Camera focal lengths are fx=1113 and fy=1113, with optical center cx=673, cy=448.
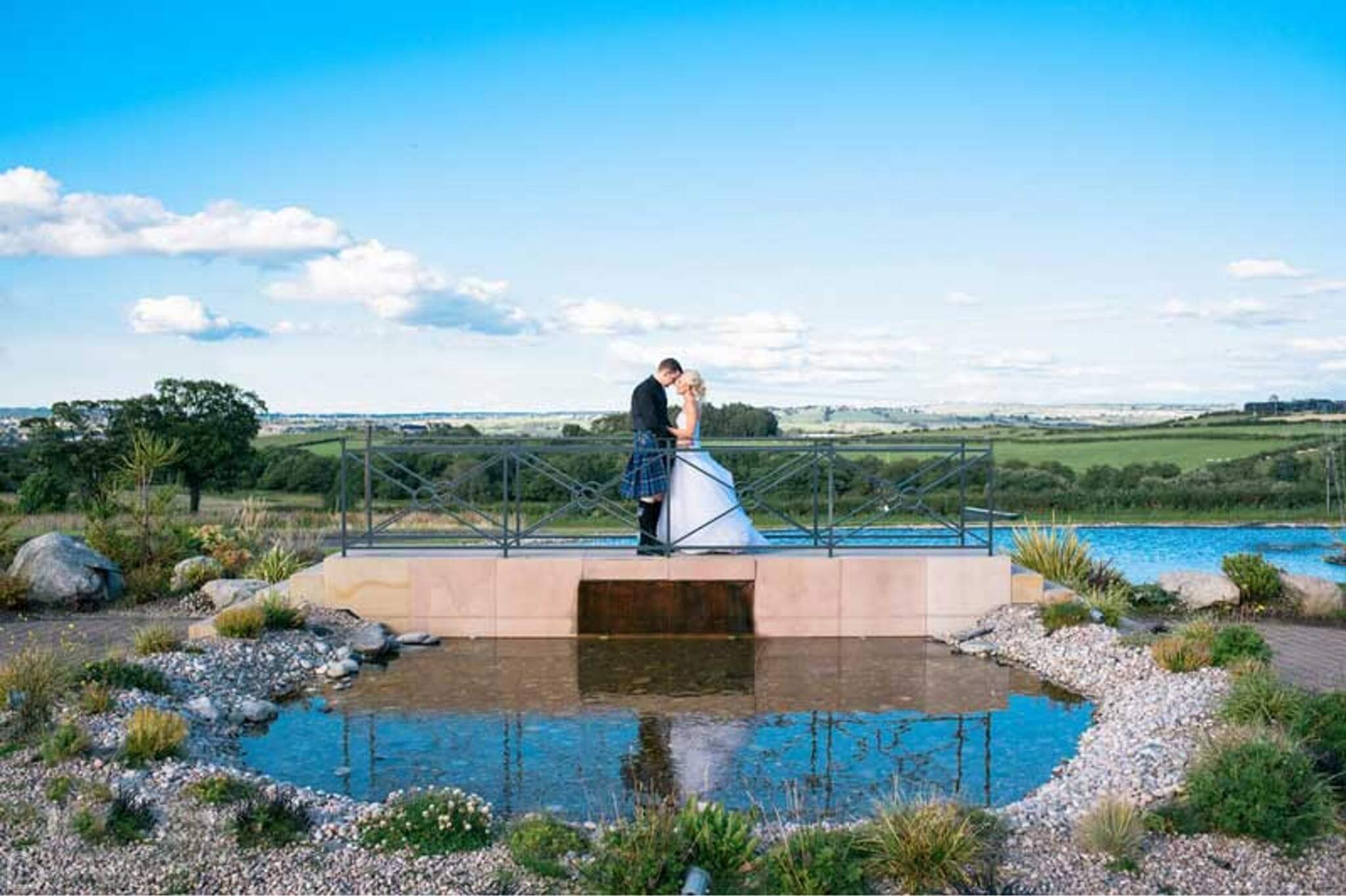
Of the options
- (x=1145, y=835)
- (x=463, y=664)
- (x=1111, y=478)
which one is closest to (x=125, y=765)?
(x=463, y=664)

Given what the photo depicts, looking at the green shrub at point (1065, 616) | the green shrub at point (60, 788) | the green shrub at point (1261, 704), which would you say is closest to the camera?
the green shrub at point (60, 788)

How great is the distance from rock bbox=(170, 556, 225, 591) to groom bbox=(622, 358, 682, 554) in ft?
17.2

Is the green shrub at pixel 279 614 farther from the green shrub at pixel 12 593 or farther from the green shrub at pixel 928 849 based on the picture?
the green shrub at pixel 928 849

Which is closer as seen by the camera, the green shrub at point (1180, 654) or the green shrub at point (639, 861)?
the green shrub at point (639, 861)

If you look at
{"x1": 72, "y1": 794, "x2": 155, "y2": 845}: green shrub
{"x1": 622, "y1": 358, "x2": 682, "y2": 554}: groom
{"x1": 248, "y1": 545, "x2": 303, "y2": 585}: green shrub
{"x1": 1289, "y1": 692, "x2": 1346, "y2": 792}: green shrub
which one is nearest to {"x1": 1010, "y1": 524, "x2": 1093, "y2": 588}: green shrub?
{"x1": 622, "y1": 358, "x2": 682, "y2": 554}: groom

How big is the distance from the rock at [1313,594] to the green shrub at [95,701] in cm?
1143

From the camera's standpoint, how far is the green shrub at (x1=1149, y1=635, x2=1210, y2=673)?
826 centimetres

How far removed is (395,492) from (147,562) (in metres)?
13.5

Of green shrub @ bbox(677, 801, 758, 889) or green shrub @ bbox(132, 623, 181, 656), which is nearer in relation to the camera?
green shrub @ bbox(677, 801, 758, 889)

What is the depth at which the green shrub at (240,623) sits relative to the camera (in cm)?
923

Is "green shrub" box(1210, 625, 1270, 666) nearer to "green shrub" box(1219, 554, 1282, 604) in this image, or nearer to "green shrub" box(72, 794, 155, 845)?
"green shrub" box(1219, 554, 1282, 604)

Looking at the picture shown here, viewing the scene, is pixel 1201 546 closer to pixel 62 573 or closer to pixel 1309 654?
pixel 1309 654

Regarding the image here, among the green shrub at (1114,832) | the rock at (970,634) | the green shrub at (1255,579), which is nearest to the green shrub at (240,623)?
the rock at (970,634)

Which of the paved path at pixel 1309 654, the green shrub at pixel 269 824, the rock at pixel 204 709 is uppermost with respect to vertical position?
the green shrub at pixel 269 824
